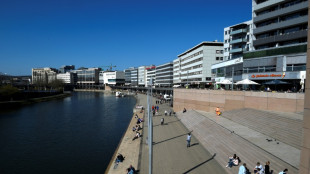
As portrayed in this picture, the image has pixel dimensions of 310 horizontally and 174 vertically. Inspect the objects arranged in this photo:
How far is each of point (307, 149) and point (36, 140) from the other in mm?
37334

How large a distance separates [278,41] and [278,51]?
584 centimetres

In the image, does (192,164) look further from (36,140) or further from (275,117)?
(36,140)

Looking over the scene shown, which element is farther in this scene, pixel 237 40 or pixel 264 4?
pixel 237 40

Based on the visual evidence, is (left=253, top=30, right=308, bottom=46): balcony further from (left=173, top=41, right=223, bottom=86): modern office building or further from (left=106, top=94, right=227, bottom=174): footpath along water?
(left=106, top=94, right=227, bottom=174): footpath along water

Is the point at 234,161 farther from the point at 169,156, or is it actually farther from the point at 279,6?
the point at 279,6

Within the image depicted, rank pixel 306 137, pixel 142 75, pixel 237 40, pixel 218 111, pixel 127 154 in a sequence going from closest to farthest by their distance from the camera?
pixel 306 137
pixel 127 154
pixel 218 111
pixel 237 40
pixel 142 75

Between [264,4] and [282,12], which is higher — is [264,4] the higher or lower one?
the higher one

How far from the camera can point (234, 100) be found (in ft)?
115

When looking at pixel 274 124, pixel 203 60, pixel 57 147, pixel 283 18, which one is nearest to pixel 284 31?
pixel 283 18

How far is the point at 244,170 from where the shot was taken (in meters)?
15.0

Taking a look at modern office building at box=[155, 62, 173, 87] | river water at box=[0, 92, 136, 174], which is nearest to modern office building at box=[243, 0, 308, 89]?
river water at box=[0, 92, 136, 174]

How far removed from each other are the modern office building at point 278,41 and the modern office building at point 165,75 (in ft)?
286

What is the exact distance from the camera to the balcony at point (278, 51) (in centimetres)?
3344

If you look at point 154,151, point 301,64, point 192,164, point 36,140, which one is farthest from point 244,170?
point 36,140
